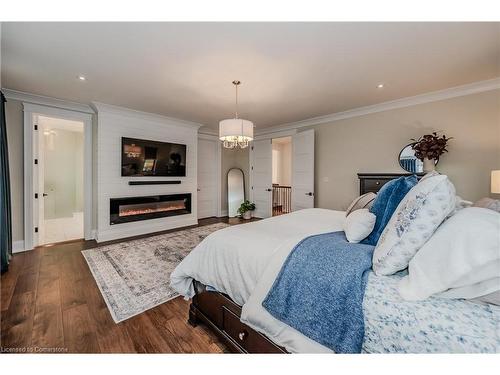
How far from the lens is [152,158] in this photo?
176 inches

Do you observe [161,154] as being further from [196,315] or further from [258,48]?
[196,315]

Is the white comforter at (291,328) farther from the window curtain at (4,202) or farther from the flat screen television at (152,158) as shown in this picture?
the flat screen television at (152,158)

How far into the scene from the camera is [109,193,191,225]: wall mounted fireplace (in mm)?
4031

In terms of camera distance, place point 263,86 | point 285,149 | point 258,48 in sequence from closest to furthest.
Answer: point 258,48, point 263,86, point 285,149

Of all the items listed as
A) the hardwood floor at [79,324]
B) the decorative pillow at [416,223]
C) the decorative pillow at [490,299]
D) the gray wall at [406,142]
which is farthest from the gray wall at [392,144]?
the decorative pillow at [490,299]

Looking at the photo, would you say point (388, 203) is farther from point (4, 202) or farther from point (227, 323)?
point (4, 202)

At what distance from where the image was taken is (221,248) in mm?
1519

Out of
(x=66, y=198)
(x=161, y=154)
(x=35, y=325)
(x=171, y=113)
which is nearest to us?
(x=35, y=325)

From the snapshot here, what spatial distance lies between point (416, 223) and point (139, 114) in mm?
4744

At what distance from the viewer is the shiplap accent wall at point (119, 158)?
3881 millimetres

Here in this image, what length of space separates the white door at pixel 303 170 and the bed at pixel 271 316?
2577mm

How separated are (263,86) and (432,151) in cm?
270
